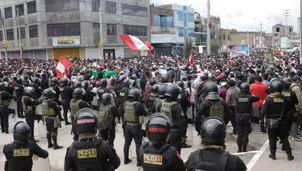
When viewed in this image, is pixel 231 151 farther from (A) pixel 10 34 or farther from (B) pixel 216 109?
(A) pixel 10 34

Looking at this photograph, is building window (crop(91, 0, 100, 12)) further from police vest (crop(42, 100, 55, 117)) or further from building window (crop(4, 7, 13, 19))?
police vest (crop(42, 100, 55, 117))

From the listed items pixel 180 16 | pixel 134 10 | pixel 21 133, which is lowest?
pixel 21 133

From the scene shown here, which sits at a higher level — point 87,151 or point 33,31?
point 33,31

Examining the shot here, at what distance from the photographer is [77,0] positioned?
144 ft

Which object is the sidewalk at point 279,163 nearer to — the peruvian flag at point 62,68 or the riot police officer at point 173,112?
the riot police officer at point 173,112

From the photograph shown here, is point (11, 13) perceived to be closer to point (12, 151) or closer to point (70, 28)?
point (70, 28)

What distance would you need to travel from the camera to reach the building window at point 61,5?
43.8m

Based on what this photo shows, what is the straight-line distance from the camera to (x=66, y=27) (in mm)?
44375

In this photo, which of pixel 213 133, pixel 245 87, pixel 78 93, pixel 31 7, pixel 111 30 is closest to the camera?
pixel 213 133

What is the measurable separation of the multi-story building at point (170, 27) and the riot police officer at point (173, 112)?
51891 millimetres

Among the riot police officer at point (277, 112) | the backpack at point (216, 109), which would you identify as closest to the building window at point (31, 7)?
the backpack at point (216, 109)

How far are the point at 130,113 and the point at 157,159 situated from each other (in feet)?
11.6

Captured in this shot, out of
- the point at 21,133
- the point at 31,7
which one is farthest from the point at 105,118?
the point at 31,7

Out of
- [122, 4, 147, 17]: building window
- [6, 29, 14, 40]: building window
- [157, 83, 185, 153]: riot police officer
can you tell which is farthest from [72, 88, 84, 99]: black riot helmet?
[6, 29, 14, 40]: building window
